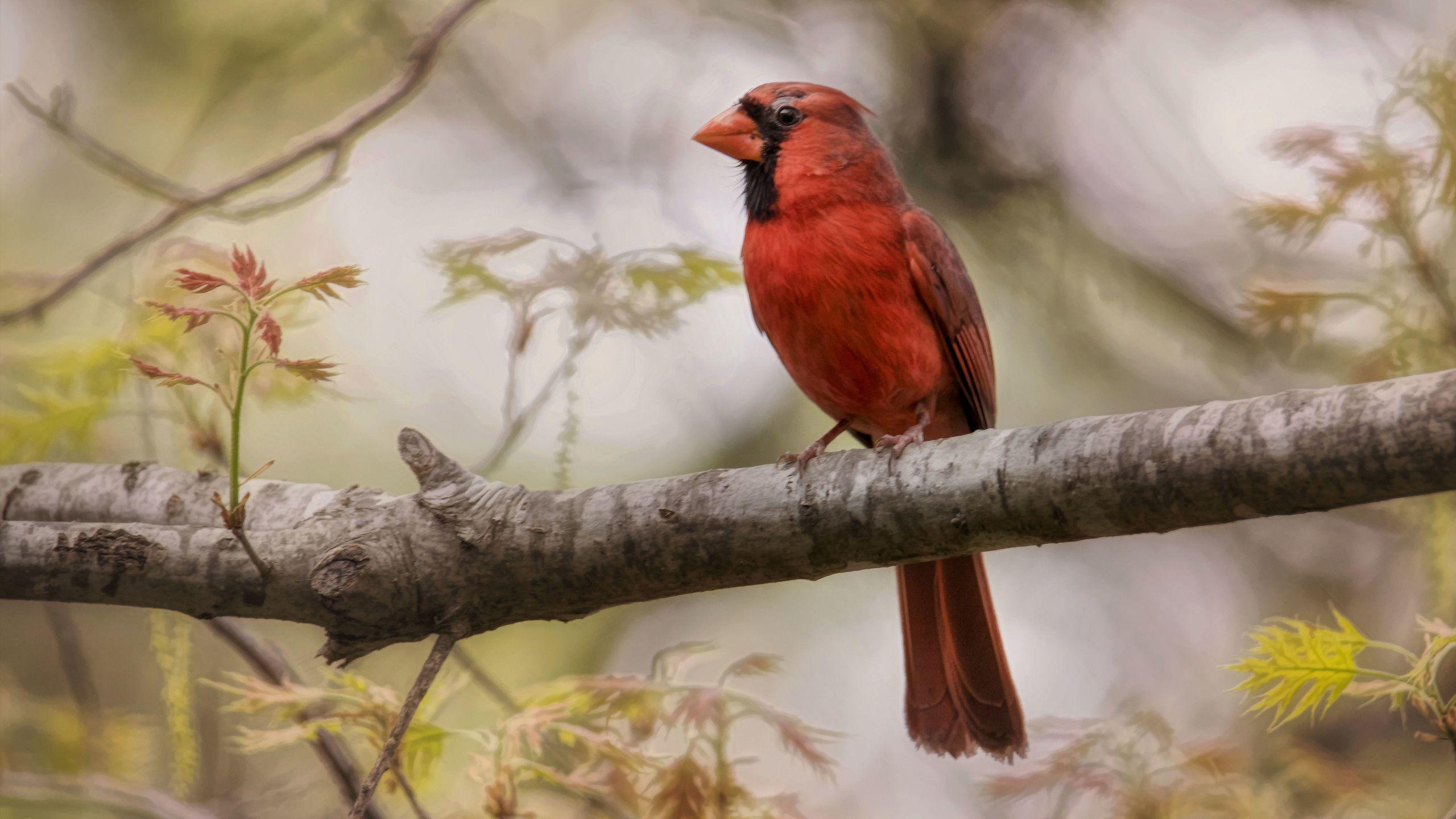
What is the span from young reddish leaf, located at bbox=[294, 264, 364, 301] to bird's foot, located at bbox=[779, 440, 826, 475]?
Answer: 0.73 metres

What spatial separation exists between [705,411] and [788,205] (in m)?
1.55

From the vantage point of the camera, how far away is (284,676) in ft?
7.62

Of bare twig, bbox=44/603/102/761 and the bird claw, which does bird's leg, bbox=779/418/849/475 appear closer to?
the bird claw

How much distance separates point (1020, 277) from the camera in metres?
4.42

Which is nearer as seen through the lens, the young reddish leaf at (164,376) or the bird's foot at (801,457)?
the young reddish leaf at (164,376)

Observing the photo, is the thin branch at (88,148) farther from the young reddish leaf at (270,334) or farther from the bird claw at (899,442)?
the bird claw at (899,442)

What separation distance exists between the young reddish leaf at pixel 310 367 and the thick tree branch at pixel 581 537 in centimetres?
45

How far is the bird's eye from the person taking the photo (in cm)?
318

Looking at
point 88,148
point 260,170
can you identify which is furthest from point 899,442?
point 88,148

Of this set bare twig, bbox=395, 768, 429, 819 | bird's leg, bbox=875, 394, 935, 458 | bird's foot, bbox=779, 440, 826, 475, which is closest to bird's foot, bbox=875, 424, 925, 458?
bird's leg, bbox=875, 394, 935, 458

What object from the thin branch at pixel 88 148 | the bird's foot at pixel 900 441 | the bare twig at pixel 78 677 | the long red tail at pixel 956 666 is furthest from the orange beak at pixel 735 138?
the bare twig at pixel 78 677

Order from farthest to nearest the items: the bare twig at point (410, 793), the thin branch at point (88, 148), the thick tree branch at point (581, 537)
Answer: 1. the thin branch at point (88, 148)
2. the bare twig at point (410, 793)
3. the thick tree branch at point (581, 537)

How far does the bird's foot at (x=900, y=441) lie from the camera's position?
1.92 meters

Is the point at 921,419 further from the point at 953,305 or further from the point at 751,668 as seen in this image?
the point at 751,668
